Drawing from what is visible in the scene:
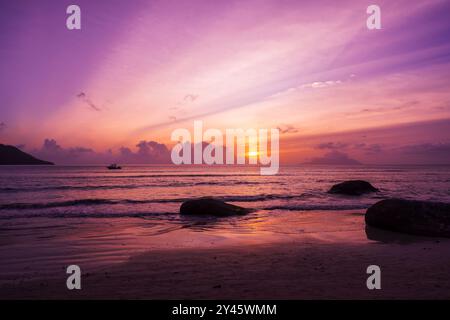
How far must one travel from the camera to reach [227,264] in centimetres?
Answer: 677

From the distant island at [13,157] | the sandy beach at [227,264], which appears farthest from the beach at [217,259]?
the distant island at [13,157]

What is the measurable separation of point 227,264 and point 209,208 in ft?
28.9

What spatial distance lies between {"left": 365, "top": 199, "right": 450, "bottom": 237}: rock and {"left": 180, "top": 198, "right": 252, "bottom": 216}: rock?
645 cm

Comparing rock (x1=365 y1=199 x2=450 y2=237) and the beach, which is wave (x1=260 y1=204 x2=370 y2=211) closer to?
the beach

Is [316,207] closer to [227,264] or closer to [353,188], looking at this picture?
[353,188]

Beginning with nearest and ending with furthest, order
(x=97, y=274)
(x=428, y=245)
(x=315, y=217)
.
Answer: (x=97, y=274) → (x=428, y=245) → (x=315, y=217)

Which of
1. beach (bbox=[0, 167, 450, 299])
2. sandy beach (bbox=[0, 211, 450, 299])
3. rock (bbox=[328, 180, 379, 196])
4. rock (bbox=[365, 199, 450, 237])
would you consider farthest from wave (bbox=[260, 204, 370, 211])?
rock (bbox=[328, 180, 379, 196])

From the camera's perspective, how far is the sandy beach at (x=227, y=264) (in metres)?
5.11

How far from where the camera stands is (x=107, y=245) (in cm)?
899

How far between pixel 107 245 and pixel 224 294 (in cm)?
523

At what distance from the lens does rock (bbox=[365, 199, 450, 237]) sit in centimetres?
1002
